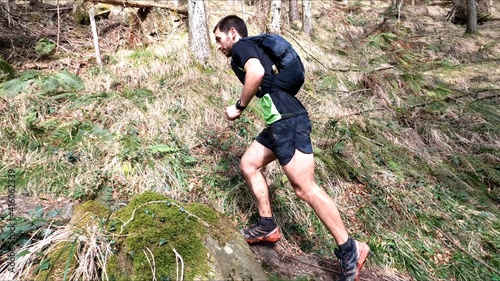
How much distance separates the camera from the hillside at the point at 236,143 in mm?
3867

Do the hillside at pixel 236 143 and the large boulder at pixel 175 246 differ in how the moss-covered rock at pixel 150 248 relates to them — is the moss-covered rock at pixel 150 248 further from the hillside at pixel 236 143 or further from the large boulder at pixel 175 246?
the hillside at pixel 236 143

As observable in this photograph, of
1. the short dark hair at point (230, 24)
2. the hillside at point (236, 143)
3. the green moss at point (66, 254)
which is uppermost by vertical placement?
the short dark hair at point (230, 24)

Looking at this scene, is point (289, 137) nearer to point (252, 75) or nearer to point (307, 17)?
point (252, 75)

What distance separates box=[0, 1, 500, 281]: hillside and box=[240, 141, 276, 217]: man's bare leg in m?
0.51

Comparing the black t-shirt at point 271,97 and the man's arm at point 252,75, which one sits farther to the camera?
the black t-shirt at point 271,97

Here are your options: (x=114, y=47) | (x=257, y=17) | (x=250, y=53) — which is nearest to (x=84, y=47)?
(x=114, y=47)

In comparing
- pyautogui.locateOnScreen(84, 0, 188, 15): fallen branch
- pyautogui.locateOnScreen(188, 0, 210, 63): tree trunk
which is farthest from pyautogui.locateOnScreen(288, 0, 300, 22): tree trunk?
pyautogui.locateOnScreen(188, 0, 210, 63): tree trunk

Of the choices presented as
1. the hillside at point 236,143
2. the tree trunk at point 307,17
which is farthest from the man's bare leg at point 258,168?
the tree trunk at point 307,17

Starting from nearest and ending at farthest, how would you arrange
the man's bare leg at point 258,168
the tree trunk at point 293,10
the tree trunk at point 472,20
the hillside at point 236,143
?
1. the man's bare leg at point 258,168
2. the hillside at point 236,143
3. the tree trunk at point 293,10
4. the tree trunk at point 472,20

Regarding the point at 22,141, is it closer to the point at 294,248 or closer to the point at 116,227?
the point at 116,227

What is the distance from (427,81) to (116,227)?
816cm

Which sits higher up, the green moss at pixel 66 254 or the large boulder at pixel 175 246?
the large boulder at pixel 175 246

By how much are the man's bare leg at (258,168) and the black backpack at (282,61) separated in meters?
0.63

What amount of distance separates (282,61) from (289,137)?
68cm
